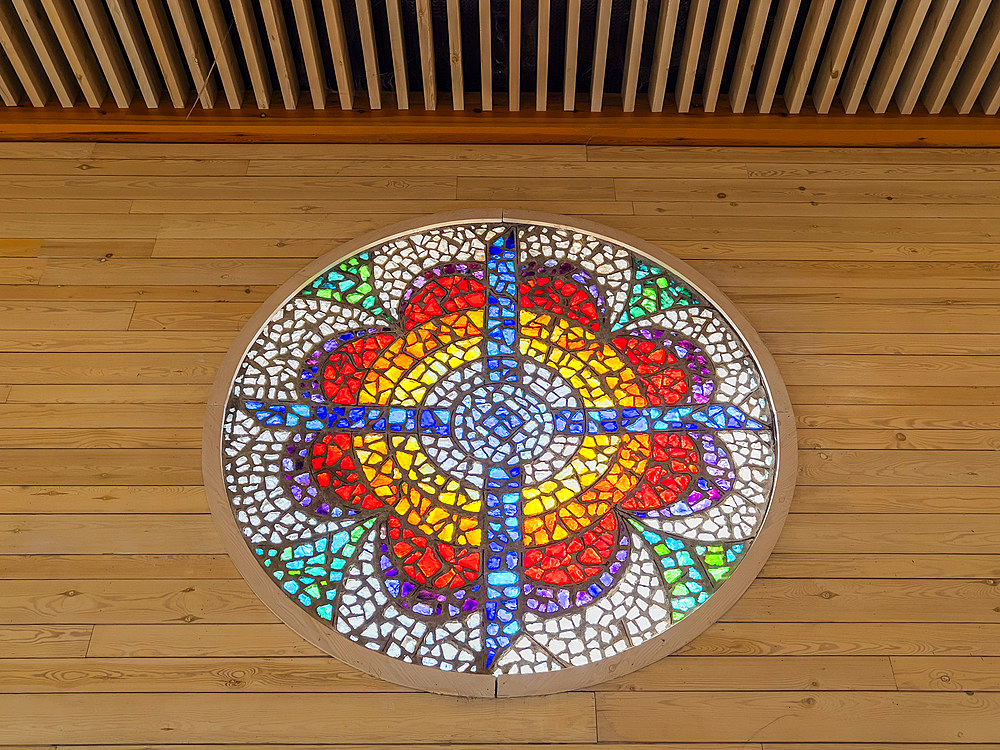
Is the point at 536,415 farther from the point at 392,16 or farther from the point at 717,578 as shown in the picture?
the point at 392,16

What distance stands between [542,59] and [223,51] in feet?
3.57

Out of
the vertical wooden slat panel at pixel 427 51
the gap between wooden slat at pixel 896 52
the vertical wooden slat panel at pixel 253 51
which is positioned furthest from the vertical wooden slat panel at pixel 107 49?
the gap between wooden slat at pixel 896 52

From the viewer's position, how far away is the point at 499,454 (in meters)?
2.42

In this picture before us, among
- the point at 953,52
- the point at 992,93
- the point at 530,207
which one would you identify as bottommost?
the point at 530,207

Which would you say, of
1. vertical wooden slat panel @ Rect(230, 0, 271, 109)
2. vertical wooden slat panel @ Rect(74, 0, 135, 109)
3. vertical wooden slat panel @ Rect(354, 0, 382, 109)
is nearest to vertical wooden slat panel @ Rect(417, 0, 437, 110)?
vertical wooden slat panel @ Rect(354, 0, 382, 109)

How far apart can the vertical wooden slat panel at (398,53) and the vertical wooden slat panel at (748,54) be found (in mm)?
1159

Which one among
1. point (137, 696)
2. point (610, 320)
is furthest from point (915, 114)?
point (137, 696)

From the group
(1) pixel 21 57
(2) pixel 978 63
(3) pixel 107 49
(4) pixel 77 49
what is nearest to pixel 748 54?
(2) pixel 978 63

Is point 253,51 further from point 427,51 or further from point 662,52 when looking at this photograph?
point 662,52

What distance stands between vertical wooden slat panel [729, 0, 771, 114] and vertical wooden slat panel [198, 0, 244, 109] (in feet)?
5.77

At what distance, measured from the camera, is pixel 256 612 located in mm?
2180

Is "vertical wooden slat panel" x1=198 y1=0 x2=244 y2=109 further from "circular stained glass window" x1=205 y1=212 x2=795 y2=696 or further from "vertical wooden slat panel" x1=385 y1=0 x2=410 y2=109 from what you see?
"circular stained glass window" x1=205 y1=212 x2=795 y2=696

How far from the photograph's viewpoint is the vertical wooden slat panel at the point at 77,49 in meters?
2.97

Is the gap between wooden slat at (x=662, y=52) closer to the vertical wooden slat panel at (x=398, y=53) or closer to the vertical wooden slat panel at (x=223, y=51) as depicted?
the vertical wooden slat panel at (x=398, y=53)
